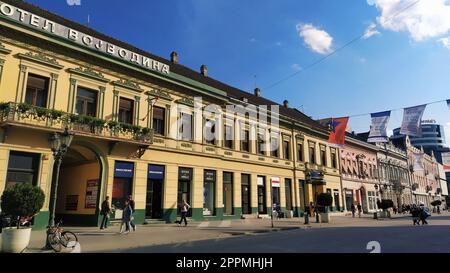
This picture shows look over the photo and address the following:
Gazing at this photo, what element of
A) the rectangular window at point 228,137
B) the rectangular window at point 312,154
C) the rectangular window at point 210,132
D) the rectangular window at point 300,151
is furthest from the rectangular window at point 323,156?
the rectangular window at point 210,132

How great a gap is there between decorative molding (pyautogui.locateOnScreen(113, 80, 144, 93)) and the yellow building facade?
0.07 meters

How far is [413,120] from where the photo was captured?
2230 centimetres

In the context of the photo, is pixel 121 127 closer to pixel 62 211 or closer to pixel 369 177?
pixel 62 211

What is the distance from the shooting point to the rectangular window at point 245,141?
30559 millimetres

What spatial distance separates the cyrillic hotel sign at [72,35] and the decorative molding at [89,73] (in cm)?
138

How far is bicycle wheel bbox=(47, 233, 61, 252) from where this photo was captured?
1122 centimetres

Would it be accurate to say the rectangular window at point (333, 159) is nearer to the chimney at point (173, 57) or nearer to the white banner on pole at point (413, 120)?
the white banner on pole at point (413, 120)

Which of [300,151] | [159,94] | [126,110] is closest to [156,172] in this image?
[126,110]

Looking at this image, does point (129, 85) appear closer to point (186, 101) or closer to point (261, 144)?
point (186, 101)

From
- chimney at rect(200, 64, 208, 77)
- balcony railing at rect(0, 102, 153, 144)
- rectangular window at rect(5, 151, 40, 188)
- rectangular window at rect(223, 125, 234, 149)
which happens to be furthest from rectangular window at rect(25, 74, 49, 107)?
chimney at rect(200, 64, 208, 77)

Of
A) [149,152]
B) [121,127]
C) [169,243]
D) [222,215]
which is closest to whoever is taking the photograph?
[169,243]

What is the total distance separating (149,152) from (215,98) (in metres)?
7.95
